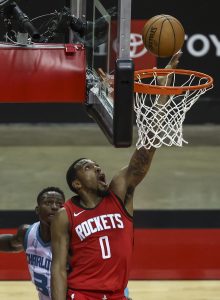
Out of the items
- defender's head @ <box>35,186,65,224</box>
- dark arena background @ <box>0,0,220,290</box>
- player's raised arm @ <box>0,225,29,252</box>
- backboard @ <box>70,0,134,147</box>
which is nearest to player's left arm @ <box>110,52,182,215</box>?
backboard @ <box>70,0,134,147</box>

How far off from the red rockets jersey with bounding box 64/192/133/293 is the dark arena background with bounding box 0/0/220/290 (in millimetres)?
2778

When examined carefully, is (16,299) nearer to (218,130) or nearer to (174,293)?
(174,293)

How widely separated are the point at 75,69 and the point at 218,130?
23.1 feet

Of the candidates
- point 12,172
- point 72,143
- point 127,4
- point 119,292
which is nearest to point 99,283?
point 119,292

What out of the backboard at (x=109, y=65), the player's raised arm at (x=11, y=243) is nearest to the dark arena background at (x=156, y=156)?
the player's raised arm at (x=11, y=243)

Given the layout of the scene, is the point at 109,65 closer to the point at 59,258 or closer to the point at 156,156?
the point at 59,258

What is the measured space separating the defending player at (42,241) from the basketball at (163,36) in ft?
3.00

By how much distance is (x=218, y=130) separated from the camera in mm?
11203

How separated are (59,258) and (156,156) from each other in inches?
264

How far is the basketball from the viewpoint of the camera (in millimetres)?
4109

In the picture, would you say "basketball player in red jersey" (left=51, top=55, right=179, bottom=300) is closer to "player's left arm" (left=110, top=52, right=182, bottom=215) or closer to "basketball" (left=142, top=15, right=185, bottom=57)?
"player's left arm" (left=110, top=52, right=182, bottom=215)

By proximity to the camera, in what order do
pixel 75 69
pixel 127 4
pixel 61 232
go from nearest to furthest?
pixel 127 4, pixel 61 232, pixel 75 69

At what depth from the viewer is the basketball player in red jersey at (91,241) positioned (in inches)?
152

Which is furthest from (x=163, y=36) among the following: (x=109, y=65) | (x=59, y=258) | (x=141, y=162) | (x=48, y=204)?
(x=59, y=258)
